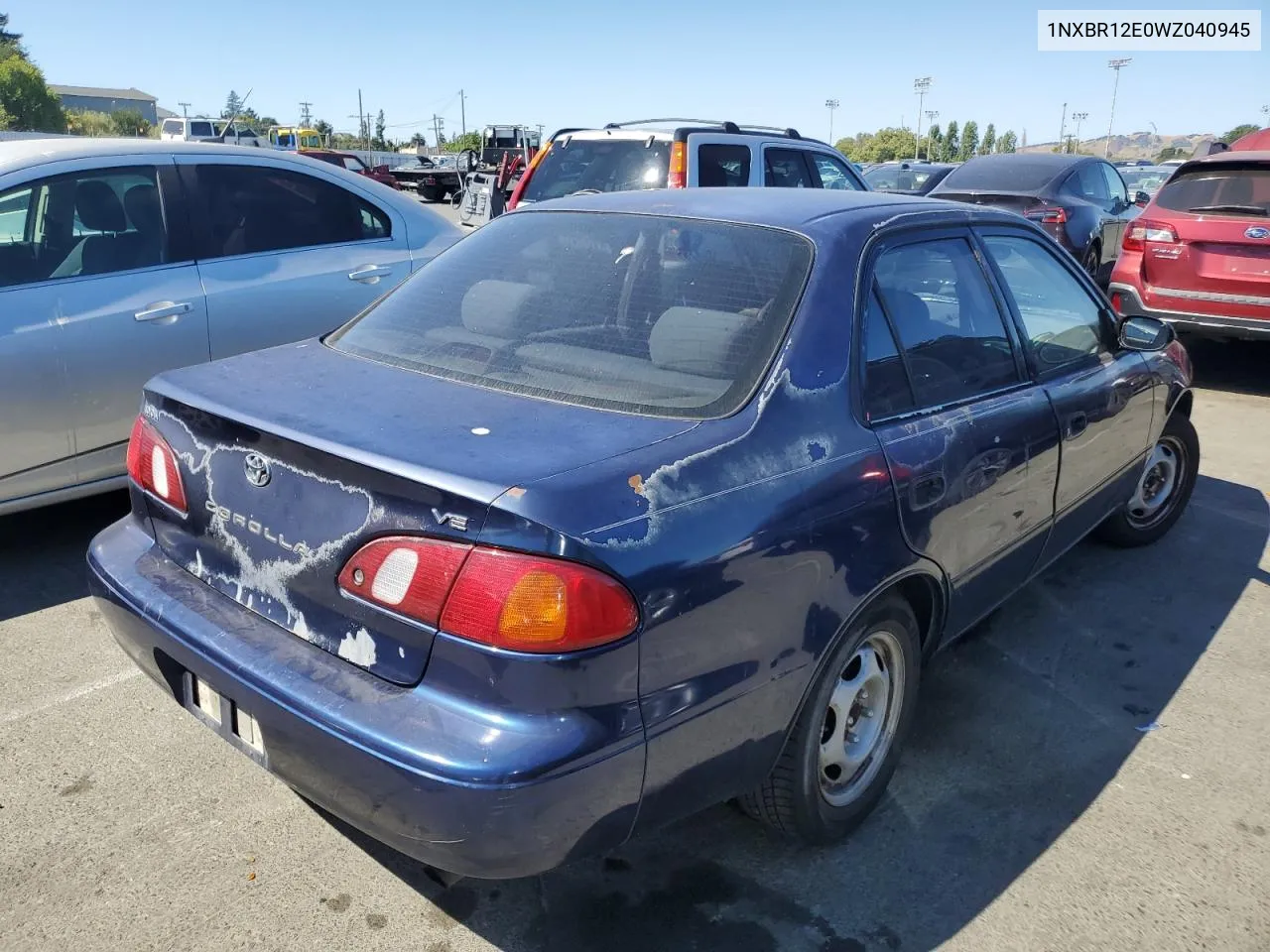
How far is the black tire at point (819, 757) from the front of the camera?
95.8 inches

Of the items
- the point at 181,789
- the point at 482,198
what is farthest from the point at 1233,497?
the point at 482,198

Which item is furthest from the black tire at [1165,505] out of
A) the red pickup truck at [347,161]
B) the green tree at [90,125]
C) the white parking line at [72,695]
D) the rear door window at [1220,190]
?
the green tree at [90,125]

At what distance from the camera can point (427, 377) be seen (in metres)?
2.57

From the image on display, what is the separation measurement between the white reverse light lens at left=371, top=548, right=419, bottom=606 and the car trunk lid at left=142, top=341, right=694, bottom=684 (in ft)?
0.12

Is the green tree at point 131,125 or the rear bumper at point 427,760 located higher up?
the green tree at point 131,125

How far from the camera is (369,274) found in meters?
5.07

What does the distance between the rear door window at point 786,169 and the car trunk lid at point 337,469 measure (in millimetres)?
6020

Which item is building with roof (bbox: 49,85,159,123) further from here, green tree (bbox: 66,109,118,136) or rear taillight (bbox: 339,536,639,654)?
rear taillight (bbox: 339,536,639,654)

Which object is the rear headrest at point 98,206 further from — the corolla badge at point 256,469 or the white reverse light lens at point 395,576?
the white reverse light lens at point 395,576

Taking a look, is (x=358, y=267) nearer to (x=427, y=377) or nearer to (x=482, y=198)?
(x=427, y=377)

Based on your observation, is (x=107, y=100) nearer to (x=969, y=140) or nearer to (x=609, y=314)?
(x=969, y=140)

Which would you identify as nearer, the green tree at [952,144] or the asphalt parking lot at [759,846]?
the asphalt parking lot at [759,846]

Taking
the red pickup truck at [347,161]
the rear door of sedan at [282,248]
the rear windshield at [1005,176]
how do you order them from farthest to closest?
the red pickup truck at [347,161] < the rear windshield at [1005,176] < the rear door of sedan at [282,248]

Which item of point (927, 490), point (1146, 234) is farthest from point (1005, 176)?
point (927, 490)
